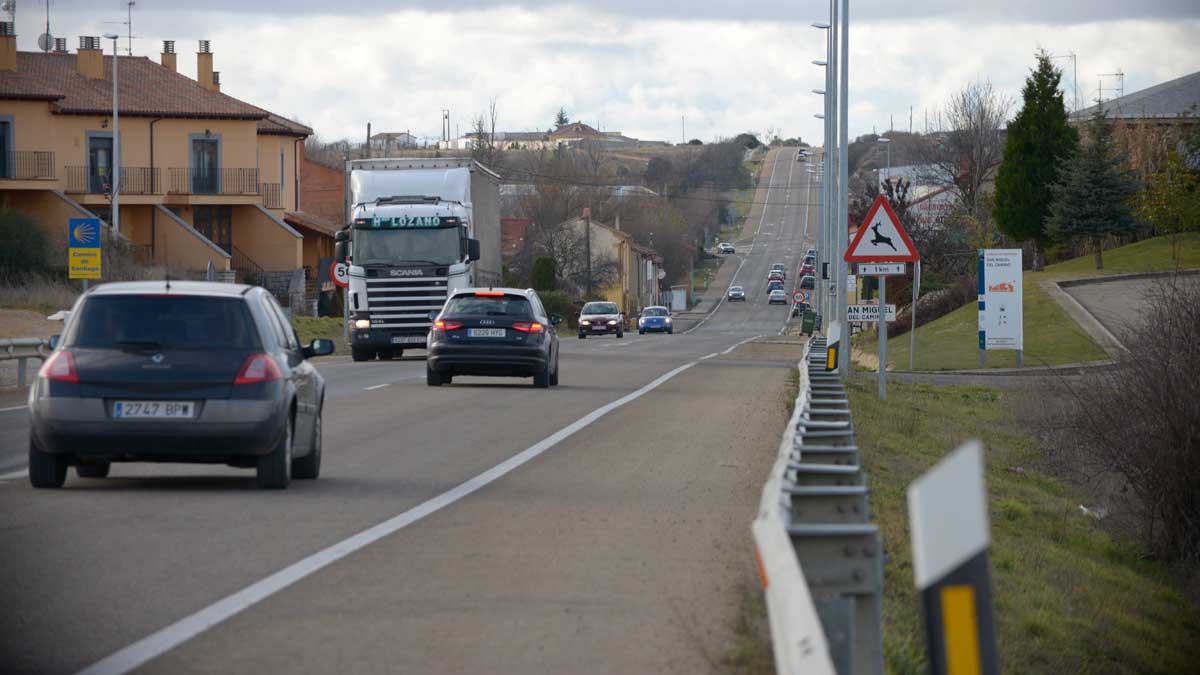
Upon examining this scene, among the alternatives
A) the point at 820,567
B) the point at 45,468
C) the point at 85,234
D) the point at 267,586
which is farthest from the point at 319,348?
the point at 85,234

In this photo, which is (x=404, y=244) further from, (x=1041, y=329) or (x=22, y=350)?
(x=1041, y=329)

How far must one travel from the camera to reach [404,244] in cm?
3356

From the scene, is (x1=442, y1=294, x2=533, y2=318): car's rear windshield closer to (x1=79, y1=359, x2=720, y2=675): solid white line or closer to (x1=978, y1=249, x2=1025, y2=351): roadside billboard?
(x1=79, y1=359, x2=720, y2=675): solid white line

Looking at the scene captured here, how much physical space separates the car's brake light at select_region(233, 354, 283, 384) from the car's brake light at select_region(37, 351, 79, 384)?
111cm

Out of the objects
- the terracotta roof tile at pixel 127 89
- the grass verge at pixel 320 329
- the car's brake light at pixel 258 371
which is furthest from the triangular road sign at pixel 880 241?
the terracotta roof tile at pixel 127 89

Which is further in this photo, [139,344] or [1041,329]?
[1041,329]

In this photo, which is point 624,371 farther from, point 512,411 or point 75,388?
point 75,388

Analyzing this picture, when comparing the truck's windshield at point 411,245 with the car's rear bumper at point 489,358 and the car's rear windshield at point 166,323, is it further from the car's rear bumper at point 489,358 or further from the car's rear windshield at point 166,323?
the car's rear windshield at point 166,323

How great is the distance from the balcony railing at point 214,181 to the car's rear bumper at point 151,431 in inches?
2107

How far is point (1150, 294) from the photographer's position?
53.5 ft

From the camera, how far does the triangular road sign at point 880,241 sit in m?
21.2

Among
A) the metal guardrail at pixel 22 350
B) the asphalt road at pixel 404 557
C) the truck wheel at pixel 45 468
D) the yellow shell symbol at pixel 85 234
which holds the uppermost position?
the yellow shell symbol at pixel 85 234

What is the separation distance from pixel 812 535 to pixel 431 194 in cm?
2887

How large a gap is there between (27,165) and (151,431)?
5051 cm
